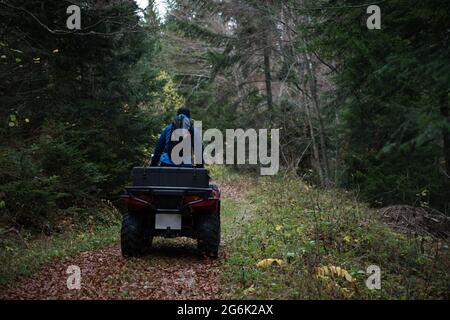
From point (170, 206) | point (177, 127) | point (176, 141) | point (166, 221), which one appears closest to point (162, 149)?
point (176, 141)

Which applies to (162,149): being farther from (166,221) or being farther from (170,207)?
(166,221)

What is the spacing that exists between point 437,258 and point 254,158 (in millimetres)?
17735

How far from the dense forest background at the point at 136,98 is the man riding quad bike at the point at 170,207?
2.17 meters

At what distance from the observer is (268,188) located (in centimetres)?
1692

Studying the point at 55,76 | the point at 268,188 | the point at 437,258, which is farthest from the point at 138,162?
the point at 437,258

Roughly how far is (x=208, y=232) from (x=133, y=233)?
3.91ft

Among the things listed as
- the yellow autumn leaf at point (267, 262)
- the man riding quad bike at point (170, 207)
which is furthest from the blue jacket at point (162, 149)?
the yellow autumn leaf at point (267, 262)

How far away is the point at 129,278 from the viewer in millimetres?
6195

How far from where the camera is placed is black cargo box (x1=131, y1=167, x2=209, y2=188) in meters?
6.84

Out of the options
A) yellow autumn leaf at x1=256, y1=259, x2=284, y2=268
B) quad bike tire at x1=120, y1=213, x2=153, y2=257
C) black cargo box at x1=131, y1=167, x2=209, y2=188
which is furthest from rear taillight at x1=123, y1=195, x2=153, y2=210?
yellow autumn leaf at x1=256, y1=259, x2=284, y2=268

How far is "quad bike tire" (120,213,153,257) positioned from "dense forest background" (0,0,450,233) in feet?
6.68

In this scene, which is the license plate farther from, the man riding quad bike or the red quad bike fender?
the red quad bike fender

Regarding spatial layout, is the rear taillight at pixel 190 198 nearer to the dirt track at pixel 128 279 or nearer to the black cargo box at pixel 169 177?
the black cargo box at pixel 169 177
